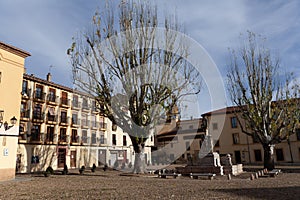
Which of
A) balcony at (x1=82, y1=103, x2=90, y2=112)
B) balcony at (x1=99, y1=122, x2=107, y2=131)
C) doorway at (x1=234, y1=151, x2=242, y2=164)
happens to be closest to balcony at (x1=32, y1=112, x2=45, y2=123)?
balcony at (x1=82, y1=103, x2=90, y2=112)

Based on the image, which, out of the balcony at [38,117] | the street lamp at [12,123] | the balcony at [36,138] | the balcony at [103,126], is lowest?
the balcony at [36,138]

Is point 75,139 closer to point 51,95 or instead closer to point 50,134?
point 50,134

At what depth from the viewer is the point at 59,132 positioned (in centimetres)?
3019

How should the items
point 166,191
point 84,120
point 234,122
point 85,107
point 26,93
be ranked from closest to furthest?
1. point 166,191
2. point 26,93
3. point 84,120
4. point 85,107
5. point 234,122

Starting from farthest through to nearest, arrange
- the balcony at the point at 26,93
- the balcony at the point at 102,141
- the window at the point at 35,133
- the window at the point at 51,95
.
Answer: the balcony at the point at 102,141
the window at the point at 51,95
the window at the point at 35,133
the balcony at the point at 26,93

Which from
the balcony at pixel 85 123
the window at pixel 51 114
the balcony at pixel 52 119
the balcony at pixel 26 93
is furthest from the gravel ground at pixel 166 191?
the balcony at pixel 85 123

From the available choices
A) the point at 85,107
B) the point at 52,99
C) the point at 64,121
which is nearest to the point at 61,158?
the point at 64,121

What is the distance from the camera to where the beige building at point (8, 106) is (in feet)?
48.3

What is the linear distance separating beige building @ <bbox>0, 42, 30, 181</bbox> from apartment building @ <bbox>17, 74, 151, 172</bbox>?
8951 mm

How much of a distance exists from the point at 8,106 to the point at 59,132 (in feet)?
51.6

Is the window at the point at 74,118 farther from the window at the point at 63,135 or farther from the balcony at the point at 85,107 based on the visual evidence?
the window at the point at 63,135

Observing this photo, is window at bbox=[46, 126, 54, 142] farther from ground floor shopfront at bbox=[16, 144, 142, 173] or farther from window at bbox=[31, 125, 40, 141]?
window at bbox=[31, 125, 40, 141]

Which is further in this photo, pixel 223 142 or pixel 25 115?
pixel 223 142

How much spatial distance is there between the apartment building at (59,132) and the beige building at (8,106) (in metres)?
8.95
